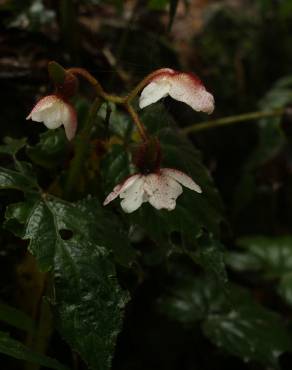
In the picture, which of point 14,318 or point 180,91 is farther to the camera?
point 14,318

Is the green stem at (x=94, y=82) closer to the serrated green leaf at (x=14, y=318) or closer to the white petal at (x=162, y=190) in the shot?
the white petal at (x=162, y=190)

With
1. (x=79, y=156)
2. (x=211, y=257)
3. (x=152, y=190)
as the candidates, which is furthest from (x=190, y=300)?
(x=152, y=190)

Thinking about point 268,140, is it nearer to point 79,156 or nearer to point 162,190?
point 79,156

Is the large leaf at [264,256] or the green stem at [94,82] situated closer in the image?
the green stem at [94,82]

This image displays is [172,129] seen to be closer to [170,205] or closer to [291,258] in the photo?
[170,205]

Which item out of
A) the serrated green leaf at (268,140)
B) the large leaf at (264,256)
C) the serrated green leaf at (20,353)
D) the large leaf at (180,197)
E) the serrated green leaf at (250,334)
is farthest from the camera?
the serrated green leaf at (268,140)

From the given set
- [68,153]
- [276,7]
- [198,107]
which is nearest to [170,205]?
[198,107]

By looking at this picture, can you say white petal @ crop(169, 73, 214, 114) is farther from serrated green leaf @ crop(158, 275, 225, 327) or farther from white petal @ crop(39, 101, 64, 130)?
serrated green leaf @ crop(158, 275, 225, 327)

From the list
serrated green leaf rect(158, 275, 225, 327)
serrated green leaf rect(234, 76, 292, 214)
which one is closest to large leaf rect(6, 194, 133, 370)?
serrated green leaf rect(158, 275, 225, 327)

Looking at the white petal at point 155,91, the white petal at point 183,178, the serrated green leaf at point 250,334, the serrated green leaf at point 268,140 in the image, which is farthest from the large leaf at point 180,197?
the serrated green leaf at point 268,140
